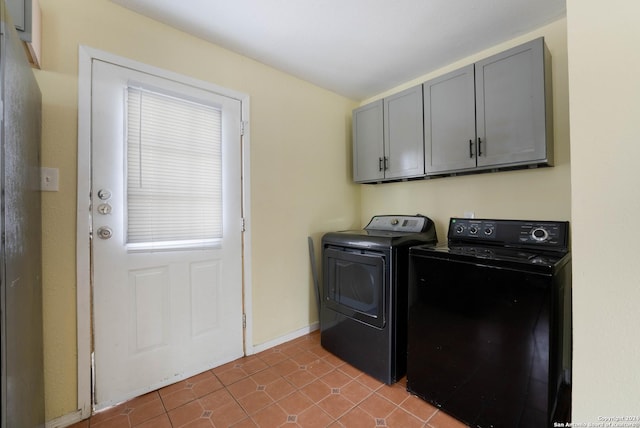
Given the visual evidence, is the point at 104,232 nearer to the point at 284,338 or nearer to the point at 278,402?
the point at 278,402

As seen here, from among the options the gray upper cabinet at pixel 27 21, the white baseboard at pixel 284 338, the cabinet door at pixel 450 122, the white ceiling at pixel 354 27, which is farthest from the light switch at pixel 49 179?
the cabinet door at pixel 450 122

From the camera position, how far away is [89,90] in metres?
1.48

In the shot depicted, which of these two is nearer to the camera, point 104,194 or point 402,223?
point 104,194

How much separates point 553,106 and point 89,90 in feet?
9.12

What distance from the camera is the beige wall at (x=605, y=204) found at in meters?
0.59

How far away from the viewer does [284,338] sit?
2.33 meters

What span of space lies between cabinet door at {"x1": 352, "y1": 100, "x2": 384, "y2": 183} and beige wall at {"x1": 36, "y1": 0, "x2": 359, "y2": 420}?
0.19m

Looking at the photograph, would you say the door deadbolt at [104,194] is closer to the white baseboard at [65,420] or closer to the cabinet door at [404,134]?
the white baseboard at [65,420]

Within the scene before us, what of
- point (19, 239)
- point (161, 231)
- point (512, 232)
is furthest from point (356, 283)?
point (19, 239)

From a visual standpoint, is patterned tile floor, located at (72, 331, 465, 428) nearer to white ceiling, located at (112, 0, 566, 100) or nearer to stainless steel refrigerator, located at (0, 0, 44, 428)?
stainless steel refrigerator, located at (0, 0, 44, 428)

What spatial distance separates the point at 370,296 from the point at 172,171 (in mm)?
1609

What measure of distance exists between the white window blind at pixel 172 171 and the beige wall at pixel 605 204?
192 centimetres

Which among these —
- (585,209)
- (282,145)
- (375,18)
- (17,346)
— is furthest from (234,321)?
(375,18)

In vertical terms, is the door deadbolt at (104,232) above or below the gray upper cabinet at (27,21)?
below
